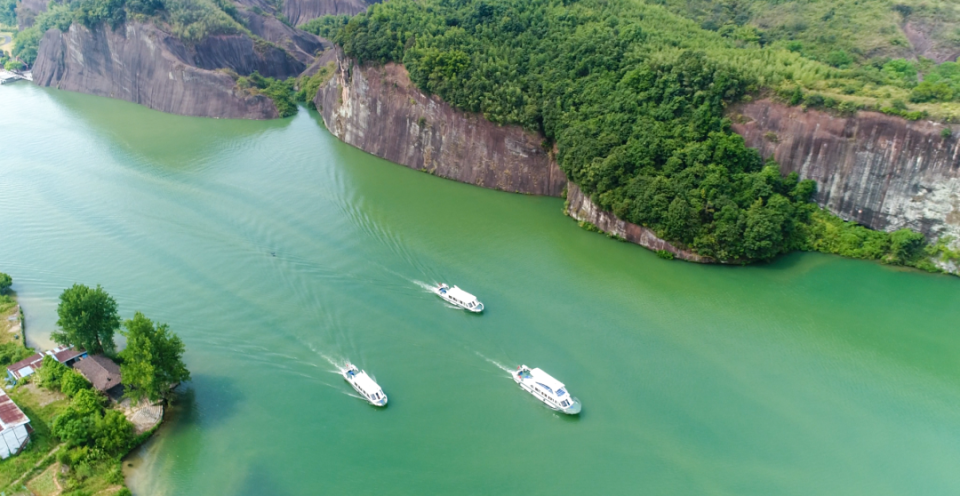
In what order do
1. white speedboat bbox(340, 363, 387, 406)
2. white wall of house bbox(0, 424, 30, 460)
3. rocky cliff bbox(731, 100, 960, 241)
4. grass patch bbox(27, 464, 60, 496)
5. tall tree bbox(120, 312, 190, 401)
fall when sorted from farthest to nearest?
rocky cliff bbox(731, 100, 960, 241) < white speedboat bbox(340, 363, 387, 406) < tall tree bbox(120, 312, 190, 401) < white wall of house bbox(0, 424, 30, 460) < grass patch bbox(27, 464, 60, 496)

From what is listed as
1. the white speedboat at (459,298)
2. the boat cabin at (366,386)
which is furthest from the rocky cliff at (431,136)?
the boat cabin at (366,386)

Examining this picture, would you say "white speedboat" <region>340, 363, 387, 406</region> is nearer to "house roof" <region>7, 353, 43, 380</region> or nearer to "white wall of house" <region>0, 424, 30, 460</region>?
"white wall of house" <region>0, 424, 30, 460</region>

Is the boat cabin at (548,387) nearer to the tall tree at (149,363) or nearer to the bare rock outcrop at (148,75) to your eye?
the tall tree at (149,363)

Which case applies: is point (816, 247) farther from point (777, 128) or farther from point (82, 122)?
point (82, 122)

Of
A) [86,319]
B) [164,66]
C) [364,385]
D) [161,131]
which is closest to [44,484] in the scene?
[86,319]

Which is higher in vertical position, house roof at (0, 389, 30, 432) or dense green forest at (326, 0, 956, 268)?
dense green forest at (326, 0, 956, 268)

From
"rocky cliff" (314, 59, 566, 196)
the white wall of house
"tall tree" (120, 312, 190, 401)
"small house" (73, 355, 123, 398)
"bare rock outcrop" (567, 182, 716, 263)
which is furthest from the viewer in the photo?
"rocky cliff" (314, 59, 566, 196)

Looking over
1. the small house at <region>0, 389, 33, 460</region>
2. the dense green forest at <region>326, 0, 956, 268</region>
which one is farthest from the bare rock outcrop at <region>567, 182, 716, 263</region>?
the small house at <region>0, 389, 33, 460</region>
